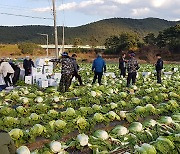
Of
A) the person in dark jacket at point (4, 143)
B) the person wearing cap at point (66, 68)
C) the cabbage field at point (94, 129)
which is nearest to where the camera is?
the person in dark jacket at point (4, 143)

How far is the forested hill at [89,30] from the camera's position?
102062mm

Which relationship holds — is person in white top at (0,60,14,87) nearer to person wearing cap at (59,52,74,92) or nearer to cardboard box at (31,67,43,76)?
cardboard box at (31,67,43,76)

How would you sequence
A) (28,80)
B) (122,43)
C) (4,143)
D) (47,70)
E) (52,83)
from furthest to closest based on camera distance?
(122,43) < (47,70) < (28,80) < (52,83) < (4,143)

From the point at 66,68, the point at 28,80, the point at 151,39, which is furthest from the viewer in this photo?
the point at 151,39

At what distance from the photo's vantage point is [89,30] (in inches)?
4424

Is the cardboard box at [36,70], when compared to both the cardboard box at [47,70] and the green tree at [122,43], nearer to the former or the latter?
the cardboard box at [47,70]

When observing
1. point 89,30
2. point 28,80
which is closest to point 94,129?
point 28,80

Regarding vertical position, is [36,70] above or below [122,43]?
below

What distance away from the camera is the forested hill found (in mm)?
102062

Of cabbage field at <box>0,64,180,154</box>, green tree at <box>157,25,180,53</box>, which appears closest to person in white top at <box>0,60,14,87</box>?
cabbage field at <box>0,64,180,154</box>

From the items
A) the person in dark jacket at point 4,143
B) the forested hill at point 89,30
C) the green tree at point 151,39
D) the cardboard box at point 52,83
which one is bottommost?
the cardboard box at point 52,83

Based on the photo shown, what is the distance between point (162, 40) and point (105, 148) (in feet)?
190

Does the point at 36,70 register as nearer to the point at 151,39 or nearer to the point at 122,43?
the point at 122,43

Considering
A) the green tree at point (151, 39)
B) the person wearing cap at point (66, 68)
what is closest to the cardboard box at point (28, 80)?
the person wearing cap at point (66, 68)
